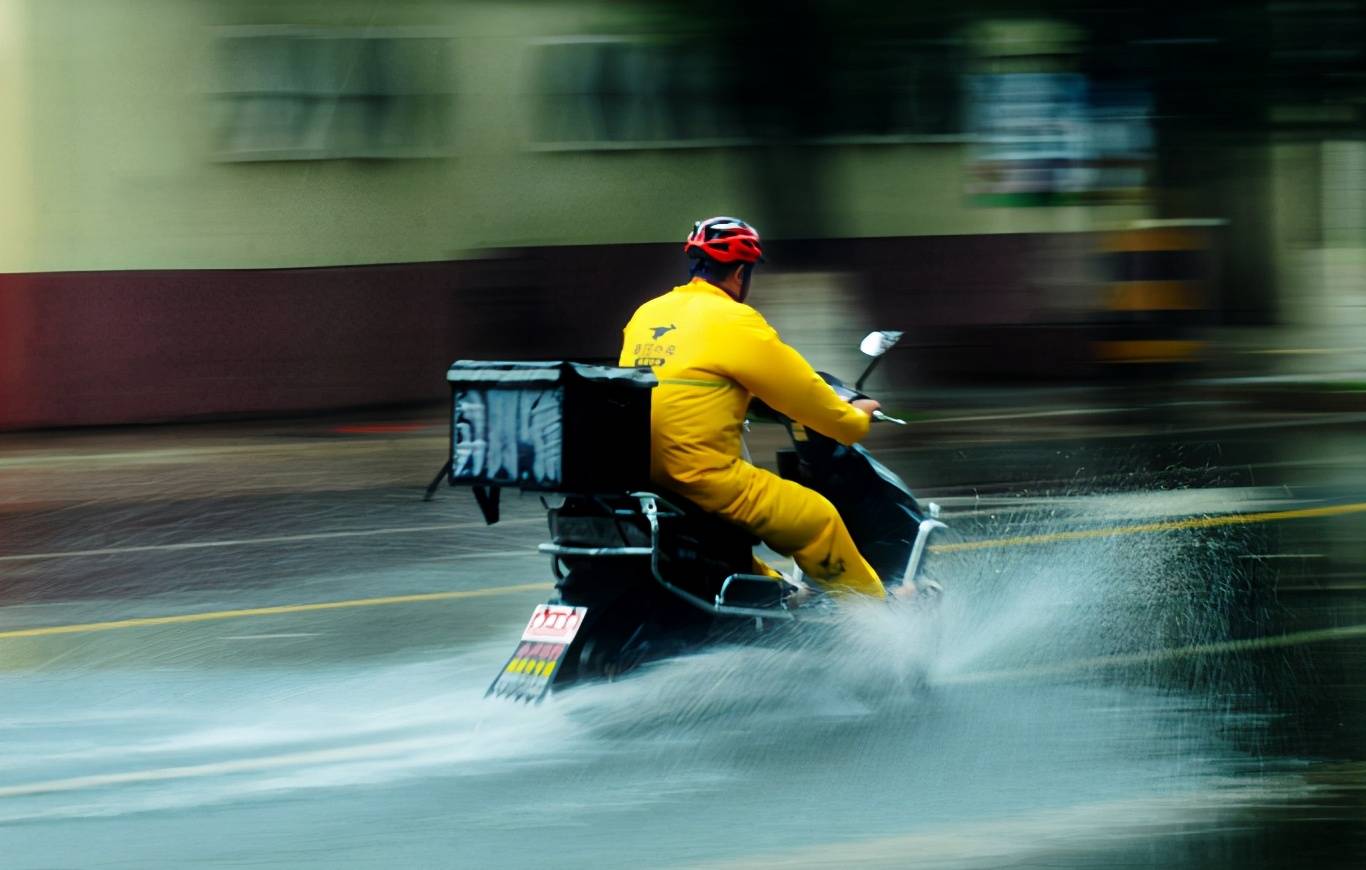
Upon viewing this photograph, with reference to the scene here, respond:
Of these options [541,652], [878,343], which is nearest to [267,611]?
[541,652]

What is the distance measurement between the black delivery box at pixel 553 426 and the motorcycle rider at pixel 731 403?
228mm

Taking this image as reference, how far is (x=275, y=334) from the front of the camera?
19453 millimetres

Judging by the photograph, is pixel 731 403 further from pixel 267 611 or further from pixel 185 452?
pixel 185 452

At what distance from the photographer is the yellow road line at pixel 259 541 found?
10961mm

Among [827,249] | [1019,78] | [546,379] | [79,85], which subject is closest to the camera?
[1019,78]

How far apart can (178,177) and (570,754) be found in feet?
48.2

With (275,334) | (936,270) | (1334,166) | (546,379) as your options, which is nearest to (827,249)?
(546,379)

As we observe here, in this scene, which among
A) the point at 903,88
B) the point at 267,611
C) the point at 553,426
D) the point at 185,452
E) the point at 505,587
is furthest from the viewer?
the point at 185,452

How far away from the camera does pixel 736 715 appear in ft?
20.9

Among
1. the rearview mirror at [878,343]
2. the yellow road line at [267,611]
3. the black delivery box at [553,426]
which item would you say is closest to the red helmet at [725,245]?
the rearview mirror at [878,343]

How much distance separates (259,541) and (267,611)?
250cm

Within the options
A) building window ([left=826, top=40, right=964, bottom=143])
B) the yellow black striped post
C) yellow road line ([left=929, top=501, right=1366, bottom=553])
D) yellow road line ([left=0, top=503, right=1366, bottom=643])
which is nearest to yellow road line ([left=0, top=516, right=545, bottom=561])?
yellow road line ([left=0, top=503, right=1366, bottom=643])

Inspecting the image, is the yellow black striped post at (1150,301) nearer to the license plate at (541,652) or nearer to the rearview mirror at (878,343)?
the rearview mirror at (878,343)

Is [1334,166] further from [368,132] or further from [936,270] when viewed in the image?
[936,270]
